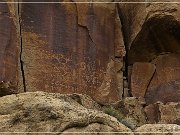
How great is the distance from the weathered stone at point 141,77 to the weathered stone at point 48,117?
5.40m

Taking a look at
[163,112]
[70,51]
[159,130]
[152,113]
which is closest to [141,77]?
[152,113]

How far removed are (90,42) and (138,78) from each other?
1804 mm

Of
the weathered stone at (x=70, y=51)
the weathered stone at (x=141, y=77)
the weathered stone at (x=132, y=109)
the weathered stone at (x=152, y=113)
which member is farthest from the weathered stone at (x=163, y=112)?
the weathered stone at (x=70, y=51)

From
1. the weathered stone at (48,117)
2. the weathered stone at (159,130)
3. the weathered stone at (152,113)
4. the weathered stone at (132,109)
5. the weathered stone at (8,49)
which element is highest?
the weathered stone at (8,49)

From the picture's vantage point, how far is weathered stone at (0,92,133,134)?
41.4 ft

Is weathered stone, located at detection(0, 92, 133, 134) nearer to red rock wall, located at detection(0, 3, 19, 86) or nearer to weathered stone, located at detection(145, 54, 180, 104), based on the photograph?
red rock wall, located at detection(0, 3, 19, 86)

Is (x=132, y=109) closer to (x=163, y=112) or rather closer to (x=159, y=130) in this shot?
(x=163, y=112)

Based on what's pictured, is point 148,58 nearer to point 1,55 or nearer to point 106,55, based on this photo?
point 106,55

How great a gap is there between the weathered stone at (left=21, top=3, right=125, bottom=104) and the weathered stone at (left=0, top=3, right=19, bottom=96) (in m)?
0.45

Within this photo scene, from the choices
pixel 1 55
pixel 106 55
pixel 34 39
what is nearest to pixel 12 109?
pixel 1 55

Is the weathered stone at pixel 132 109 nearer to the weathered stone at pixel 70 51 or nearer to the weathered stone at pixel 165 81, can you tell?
the weathered stone at pixel 70 51

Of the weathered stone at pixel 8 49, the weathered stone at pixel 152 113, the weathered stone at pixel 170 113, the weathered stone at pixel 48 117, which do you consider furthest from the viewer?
the weathered stone at pixel 152 113

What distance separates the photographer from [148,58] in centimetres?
1889

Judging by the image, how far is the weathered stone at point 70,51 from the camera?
57.1 ft
